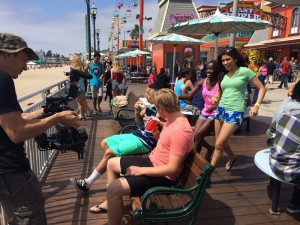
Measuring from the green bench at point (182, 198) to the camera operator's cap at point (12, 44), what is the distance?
135 cm

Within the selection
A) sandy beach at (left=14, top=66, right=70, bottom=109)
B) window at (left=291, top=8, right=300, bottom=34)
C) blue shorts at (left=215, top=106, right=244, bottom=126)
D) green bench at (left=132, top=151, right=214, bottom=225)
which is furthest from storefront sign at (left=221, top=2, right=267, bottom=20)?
window at (left=291, top=8, right=300, bottom=34)

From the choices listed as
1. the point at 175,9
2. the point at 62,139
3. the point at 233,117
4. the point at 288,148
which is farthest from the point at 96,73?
the point at 175,9

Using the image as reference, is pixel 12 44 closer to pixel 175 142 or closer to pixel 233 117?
pixel 175 142

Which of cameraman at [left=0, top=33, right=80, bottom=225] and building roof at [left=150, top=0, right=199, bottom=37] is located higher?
building roof at [left=150, top=0, right=199, bottom=37]

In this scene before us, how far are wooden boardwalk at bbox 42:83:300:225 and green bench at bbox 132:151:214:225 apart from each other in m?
0.60

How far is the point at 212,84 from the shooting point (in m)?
4.13

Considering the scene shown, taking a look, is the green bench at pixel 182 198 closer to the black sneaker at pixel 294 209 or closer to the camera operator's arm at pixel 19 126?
the camera operator's arm at pixel 19 126

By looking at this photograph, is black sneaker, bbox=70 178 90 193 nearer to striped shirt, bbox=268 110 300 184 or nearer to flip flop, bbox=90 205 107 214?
Result: flip flop, bbox=90 205 107 214

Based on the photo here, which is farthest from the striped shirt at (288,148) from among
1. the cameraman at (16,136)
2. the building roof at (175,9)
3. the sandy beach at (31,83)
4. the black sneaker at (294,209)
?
the building roof at (175,9)

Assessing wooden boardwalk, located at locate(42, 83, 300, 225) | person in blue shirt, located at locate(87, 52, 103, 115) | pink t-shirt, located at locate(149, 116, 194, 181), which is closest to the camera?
pink t-shirt, located at locate(149, 116, 194, 181)

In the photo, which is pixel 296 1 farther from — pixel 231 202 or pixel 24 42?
pixel 24 42

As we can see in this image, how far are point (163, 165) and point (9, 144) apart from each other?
3.98 feet

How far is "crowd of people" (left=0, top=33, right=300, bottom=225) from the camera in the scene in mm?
1675

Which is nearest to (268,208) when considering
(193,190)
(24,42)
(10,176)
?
(193,190)
